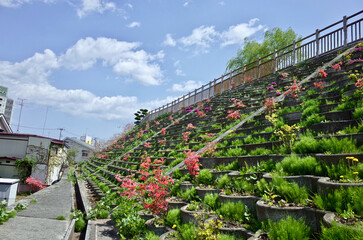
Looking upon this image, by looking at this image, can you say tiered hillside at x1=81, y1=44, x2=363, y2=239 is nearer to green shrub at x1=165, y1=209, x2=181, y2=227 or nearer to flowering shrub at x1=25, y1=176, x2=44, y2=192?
green shrub at x1=165, y1=209, x2=181, y2=227

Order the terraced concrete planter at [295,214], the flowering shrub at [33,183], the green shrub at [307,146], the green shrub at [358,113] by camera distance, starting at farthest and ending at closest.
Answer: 1. the flowering shrub at [33,183]
2. the green shrub at [358,113]
3. the green shrub at [307,146]
4. the terraced concrete planter at [295,214]

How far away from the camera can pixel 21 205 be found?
6660mm

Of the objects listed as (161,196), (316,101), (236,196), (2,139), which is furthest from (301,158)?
(2,139)

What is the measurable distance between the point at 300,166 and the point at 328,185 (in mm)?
695

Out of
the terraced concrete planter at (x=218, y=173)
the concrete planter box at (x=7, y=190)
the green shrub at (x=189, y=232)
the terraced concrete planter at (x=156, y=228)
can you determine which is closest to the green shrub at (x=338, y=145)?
the terraced concrete planter at (x=218, y=173)

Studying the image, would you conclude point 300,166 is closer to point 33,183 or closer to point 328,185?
point 328,185

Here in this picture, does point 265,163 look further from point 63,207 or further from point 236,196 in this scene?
point 63,207

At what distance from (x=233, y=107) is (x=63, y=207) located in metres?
7.84

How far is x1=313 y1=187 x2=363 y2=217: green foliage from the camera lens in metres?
2.25

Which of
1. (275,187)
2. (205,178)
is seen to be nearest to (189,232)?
(275,187)

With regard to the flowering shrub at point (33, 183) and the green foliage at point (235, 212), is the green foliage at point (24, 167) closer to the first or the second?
the flowering shrub at point (33, 183)

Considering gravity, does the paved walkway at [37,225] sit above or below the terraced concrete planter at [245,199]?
below

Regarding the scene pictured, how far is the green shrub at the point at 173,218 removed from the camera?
3861mm

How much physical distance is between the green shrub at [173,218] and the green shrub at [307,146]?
2254 millimetres
